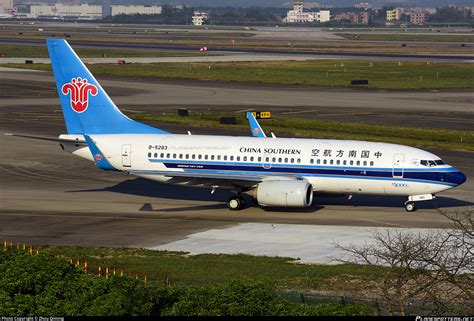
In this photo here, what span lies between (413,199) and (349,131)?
108ft

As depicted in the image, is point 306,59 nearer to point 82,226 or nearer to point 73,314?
point 82,226

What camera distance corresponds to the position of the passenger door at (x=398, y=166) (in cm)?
5631

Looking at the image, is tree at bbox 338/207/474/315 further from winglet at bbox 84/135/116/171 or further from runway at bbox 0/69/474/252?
winglet at bbox 84/135/116/171

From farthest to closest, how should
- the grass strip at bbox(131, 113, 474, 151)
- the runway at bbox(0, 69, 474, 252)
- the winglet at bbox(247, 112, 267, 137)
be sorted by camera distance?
1. the grass strip at bbox(131, 113, 474, 151)
2. the winglet at bbox(247, 112, 267, 137)
3. the runway at bbox(0, 69, 474, 252)

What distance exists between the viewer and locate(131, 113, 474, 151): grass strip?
274ft

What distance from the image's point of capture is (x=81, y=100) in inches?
2413

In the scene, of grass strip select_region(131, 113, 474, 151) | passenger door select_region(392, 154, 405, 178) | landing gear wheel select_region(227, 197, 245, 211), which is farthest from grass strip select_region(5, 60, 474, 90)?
landing gear wheel select_region(227, 197, 245, 211)

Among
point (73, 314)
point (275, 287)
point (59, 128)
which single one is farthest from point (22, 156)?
point (73, 314)

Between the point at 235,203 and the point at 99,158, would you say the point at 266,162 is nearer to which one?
the point at 235,203

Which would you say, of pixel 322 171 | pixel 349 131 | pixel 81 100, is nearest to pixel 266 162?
pixel 322 171

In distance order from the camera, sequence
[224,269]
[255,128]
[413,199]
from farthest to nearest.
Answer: [255,128] → [413,199] → [224,269]

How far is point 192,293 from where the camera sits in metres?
29.8

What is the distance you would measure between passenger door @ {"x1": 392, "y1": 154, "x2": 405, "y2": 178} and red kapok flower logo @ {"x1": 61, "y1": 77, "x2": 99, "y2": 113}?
19.7 meters

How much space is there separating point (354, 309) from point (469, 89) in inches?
4286
